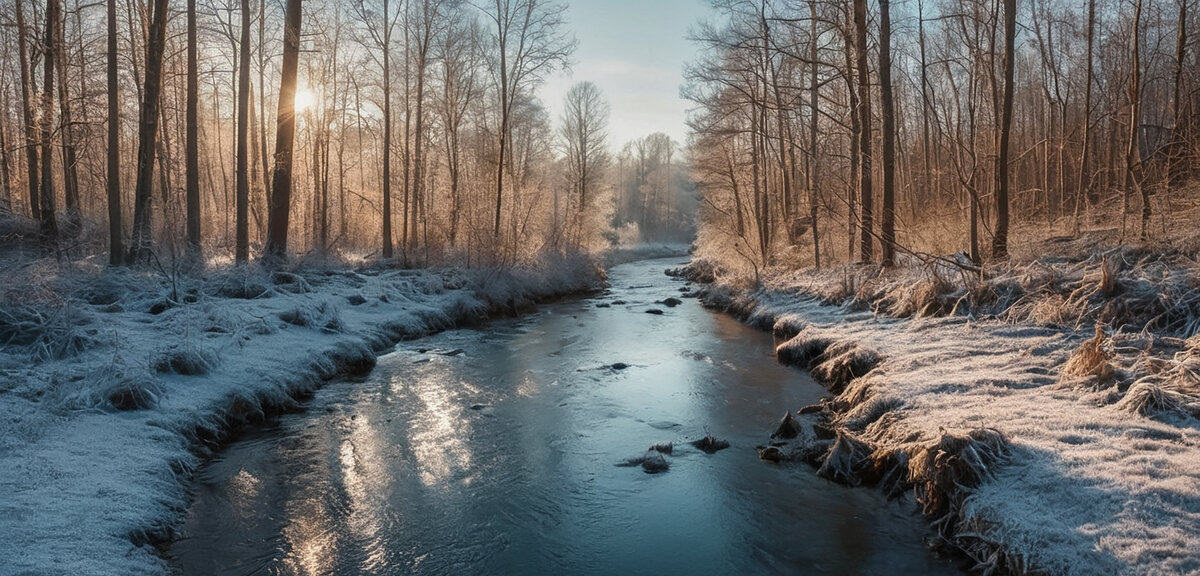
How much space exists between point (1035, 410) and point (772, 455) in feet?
7.92

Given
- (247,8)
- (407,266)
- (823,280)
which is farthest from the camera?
(407,266)

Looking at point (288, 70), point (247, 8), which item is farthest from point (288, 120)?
point (247, 8)

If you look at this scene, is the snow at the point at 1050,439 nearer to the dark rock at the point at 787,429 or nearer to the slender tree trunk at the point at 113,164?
the dark rock at the point at 787,429

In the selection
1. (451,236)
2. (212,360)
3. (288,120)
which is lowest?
(212,360)

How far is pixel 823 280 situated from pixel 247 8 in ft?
47.9

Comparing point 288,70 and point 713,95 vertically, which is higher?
point 713,95

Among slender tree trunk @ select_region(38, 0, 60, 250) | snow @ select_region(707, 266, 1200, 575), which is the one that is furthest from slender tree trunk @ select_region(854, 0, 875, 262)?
slender tree trunk @ select_region(38, 0, 60, 250)

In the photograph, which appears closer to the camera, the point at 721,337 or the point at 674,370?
the point at 674,370

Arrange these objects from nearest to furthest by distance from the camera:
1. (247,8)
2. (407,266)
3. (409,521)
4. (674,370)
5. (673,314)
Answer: (409,521) < (674,370) < (247,8) < (673,314) < (407,266)

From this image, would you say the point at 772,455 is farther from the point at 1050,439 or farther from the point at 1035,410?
the point at 1050,439

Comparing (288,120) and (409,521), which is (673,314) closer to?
(288,120)

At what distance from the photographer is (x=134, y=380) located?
6777mm

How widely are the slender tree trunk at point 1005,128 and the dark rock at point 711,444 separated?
7540 mm

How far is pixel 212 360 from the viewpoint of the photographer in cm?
829
